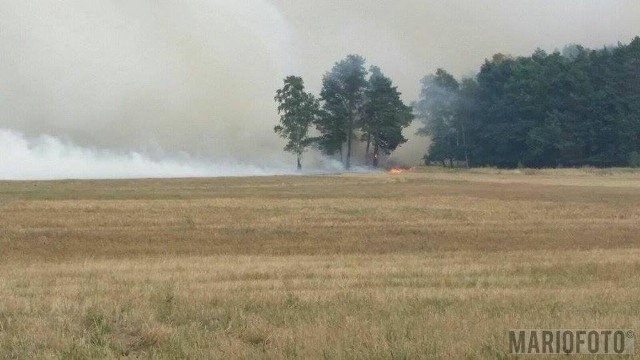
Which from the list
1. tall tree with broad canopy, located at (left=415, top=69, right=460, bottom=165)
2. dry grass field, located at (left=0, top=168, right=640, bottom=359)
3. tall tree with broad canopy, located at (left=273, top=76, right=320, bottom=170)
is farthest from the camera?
tall tree with broad canopy, located at (left=415, top=69, right=460, bottom=165)

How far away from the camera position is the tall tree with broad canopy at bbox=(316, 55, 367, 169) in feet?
321

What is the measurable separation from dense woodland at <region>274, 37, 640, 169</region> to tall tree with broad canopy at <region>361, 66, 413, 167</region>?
13 centimetres

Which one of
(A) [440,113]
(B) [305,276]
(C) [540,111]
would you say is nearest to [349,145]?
(A) [440,113]

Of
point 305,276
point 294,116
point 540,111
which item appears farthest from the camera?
point 540,111

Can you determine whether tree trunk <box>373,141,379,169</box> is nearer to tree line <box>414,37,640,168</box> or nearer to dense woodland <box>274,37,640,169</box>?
dense woodland <box>274,37,640,169</box>

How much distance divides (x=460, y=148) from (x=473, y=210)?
235 feet

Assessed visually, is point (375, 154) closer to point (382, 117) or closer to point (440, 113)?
point (382, 117)

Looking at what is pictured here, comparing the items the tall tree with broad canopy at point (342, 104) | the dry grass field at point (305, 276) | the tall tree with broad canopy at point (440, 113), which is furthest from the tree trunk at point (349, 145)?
the dry grass field at point (305, 276)

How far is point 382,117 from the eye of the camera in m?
95.1

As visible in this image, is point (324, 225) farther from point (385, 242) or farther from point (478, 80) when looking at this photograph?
point (478, 80)

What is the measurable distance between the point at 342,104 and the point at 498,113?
21.3m

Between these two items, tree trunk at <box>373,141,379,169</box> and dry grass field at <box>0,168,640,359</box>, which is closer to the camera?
dry grass field at <box>0,168,640,359</box>

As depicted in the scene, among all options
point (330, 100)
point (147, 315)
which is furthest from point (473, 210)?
point (330, 100)

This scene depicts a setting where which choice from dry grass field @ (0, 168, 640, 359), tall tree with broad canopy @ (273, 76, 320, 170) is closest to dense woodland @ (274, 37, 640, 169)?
tall tree with broad canopy @ (273, 76, 320, 170)
